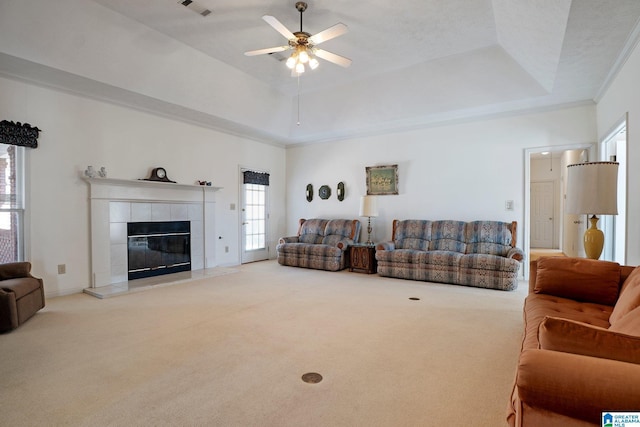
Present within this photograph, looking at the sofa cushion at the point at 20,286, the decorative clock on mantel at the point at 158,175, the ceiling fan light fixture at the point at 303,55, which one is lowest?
the sofa cushion at the point at 20,286

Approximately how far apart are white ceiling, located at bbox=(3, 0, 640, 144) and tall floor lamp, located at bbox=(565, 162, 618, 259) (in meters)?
1.18

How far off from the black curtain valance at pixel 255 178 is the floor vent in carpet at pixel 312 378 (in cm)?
516

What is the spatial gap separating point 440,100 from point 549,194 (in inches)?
246

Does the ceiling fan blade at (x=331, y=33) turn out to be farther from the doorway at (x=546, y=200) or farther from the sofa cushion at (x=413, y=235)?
the doorway at (x=546, y=200)

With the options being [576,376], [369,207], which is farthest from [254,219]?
[576,376]

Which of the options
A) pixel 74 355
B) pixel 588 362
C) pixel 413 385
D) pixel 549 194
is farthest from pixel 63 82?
pixel 549 194

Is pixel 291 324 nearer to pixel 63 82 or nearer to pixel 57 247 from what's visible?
pixel 57 247

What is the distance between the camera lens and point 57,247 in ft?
14.0

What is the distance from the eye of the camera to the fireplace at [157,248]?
16.5 feet

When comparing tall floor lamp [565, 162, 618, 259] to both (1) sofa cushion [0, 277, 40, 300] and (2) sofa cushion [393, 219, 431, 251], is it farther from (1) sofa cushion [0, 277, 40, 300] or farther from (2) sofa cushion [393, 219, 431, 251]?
(1) sofa cushion [0, 277, 40, 300]

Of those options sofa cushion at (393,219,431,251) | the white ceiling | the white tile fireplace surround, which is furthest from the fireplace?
sofa cushion at (393,219,431,251)

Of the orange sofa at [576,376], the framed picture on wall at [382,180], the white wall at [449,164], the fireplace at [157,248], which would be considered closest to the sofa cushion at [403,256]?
the white wall at [449,164]

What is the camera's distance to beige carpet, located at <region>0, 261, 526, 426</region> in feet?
6.03

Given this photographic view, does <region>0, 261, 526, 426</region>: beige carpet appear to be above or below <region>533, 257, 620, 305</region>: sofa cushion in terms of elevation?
below
